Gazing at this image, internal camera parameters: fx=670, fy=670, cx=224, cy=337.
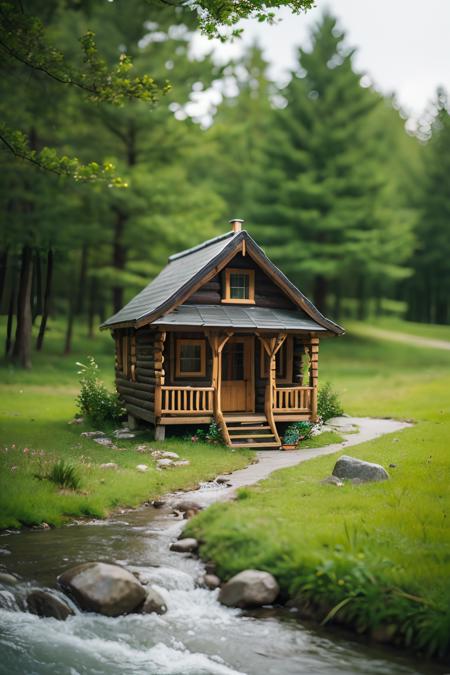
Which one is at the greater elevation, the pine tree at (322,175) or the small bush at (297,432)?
the pine tree at (322,175)

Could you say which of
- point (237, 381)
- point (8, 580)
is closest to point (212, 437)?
point (237, 381)

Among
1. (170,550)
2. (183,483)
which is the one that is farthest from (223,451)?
(170,550)

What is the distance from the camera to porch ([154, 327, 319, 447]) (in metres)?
19.7

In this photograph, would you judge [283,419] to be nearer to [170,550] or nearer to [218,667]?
[170,550]

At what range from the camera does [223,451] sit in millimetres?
18453

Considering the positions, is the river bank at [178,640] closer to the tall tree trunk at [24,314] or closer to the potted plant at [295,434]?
the potted plant at [295,434]

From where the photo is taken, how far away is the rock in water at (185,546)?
10.8 metres

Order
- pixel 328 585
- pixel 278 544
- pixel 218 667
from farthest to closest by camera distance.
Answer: pixel 278 544
pixel 328 585
pixel 218 667

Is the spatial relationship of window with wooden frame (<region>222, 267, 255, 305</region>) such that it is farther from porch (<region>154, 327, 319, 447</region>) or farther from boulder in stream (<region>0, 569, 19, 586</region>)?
boulder in stream (<region>0, 569, 19, 586</region>)

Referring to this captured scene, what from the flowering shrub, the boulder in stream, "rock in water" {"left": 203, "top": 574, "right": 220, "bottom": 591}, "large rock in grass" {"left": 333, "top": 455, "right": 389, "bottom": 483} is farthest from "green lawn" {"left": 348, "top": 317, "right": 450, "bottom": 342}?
the boulder in stream

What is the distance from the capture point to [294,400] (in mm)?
21750

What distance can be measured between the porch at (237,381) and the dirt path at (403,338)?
2634 cm

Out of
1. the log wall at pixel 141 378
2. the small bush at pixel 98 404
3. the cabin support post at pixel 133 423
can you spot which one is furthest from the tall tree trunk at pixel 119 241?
the cabin support post at pixel 133 423

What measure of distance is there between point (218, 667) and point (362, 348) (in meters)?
37.7
